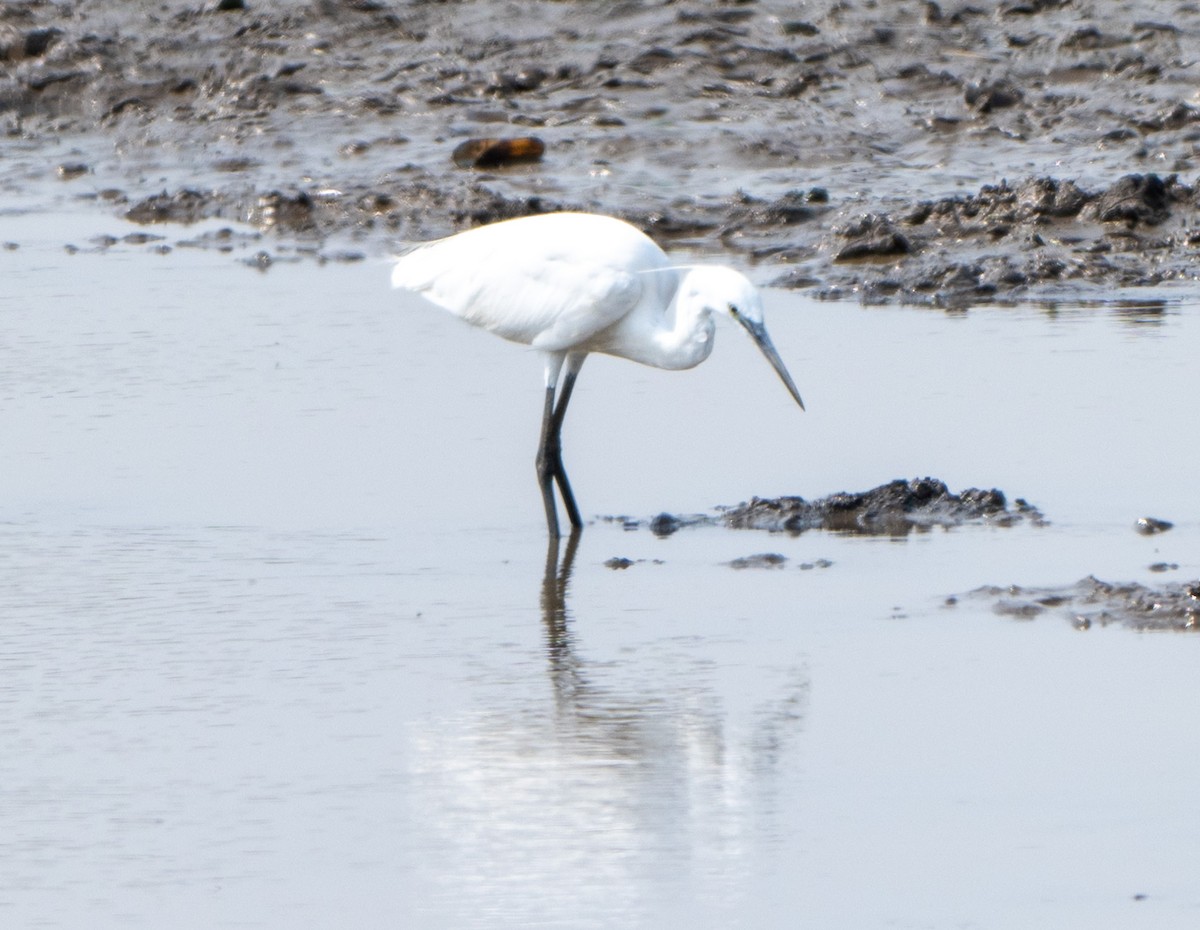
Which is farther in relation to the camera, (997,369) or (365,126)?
(365,126)

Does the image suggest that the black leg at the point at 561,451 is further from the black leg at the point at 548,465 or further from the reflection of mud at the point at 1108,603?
the reflection of mud at the point at 1108,603

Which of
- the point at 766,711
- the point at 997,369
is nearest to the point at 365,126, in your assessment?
the point at 997,369

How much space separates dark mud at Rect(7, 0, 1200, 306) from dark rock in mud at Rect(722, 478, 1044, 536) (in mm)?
3557

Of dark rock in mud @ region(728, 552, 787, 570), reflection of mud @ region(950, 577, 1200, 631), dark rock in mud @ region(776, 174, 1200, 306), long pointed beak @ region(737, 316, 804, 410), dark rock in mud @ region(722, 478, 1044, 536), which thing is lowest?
dark rock in mud @ region(776, 174, 1200, 306)

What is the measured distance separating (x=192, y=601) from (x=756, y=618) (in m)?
1.37

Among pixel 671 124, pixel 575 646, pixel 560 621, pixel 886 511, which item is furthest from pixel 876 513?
pixel 671 124

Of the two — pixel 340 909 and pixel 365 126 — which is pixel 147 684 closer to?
pixel 340 909

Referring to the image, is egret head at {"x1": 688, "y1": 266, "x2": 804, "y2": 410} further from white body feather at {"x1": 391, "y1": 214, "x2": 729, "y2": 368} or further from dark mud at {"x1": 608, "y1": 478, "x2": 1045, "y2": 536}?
dark mud at {"x1": 608, "y1": 478, "x2": 1045, "y2": 536}

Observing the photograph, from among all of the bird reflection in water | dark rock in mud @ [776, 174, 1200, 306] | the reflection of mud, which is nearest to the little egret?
the bird reflection in water

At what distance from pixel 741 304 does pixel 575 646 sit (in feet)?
4.45

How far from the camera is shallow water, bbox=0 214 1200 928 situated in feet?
12.8

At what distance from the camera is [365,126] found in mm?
13570

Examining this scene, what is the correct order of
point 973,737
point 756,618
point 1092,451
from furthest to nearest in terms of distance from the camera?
1. point 1092,451
2. point 756,618
3. point 973,737

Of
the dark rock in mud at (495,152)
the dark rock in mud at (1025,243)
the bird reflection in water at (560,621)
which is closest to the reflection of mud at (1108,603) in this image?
the bird reflection in water at (560,621)
